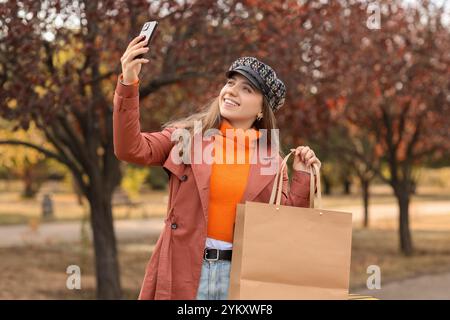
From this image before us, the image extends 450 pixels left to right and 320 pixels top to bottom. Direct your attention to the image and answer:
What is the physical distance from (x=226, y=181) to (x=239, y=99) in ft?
1.17

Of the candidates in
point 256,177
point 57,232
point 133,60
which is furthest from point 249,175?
point 57,232

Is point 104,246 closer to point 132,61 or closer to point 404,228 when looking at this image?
point 132,61

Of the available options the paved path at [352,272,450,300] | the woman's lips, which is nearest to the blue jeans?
the woman's lips

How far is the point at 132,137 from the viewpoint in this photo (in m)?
2.64

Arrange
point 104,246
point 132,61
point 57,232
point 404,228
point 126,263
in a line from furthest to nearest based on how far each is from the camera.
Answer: point 57,232 → point 404,228 → point 126,263 → point 104,246 → point 132,61

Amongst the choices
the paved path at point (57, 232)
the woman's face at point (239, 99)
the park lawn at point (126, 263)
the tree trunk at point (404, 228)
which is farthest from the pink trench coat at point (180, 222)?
the paved path at point (57, 232)

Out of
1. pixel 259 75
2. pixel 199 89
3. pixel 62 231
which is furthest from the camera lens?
pixel 62 231

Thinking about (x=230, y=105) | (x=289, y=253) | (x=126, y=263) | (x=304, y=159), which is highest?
(x=230, y=105)

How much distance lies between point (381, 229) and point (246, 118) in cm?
1827

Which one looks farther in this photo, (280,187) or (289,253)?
(280,187)

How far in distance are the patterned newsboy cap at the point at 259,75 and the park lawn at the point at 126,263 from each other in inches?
273

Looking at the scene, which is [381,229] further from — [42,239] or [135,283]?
[135,283]

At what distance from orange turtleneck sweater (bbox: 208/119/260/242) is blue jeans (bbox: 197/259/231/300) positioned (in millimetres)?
101

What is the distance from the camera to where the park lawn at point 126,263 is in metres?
10.1
